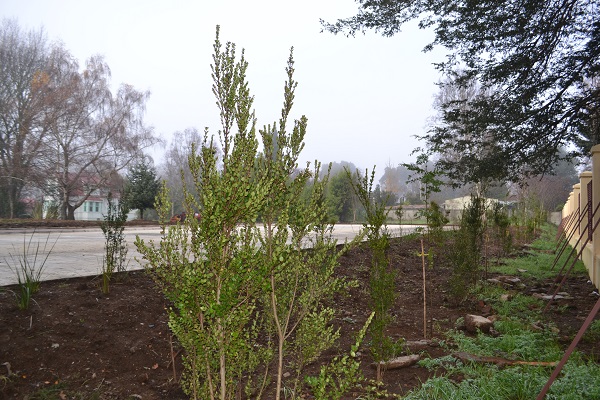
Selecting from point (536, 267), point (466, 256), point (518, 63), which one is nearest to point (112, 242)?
point (466, 256)

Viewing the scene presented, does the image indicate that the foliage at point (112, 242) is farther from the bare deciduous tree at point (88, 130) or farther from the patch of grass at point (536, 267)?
the bare deciduous tree at point (88, 130)

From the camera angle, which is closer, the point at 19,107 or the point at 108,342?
the point at 108,342

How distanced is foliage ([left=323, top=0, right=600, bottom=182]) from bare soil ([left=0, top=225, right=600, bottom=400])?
3515mm

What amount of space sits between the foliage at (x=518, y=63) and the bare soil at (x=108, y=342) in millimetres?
3515

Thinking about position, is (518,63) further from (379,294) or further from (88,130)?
(88,130)

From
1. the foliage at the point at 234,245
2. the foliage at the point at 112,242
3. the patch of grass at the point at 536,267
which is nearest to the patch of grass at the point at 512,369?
the foliage at the point at 234,245

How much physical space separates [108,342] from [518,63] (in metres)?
7.16

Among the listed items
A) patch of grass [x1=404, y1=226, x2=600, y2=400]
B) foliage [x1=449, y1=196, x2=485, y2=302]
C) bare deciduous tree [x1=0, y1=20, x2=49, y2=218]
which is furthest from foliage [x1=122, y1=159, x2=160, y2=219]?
patch of grass [x1=404, y1=226, x2=600, y2=400]

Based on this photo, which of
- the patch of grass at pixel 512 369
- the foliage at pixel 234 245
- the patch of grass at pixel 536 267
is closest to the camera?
the foliage at pixel 234 245

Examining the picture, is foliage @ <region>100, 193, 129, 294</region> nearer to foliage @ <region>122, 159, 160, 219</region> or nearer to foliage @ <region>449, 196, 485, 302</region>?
foliage @ <region>449, 196, 485, 302</region>

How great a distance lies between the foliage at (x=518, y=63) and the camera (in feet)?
22.6

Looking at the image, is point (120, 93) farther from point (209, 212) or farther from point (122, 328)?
point (209, 212)

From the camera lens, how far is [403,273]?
8250 millimetres

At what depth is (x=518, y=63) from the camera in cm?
703
